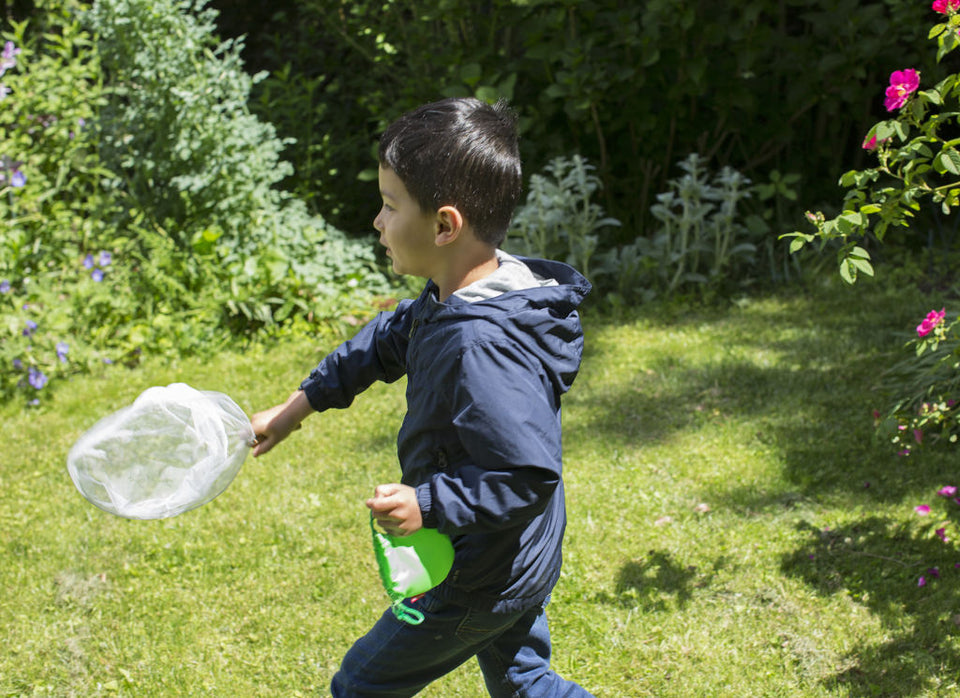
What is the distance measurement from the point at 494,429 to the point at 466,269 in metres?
0.38

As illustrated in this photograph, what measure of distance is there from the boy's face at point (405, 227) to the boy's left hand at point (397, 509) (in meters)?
0.42

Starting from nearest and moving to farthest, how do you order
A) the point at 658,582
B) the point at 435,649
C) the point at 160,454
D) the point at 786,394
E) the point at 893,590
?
1. the point at 435,649
2. the point at 160,454
3. the point at 893,590
4. the point at 658,582
5. the point at 786,394

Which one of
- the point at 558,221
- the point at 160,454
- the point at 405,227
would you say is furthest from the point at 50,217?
the point at 405,227

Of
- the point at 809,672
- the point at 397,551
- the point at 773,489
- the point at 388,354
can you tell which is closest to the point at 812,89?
the point at 773,489

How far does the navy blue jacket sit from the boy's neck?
42 mm

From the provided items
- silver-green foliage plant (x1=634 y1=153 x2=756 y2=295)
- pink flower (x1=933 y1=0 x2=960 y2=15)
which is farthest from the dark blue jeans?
silver-green foliage plant (x1=634 y1=153 x2=756 y2=295)

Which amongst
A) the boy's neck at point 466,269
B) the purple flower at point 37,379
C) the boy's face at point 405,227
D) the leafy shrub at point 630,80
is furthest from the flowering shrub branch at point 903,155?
the purple flower at point 37,379

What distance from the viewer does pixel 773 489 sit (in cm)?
328

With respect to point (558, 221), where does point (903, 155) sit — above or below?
above

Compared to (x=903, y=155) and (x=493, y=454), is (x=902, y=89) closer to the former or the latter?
(x=903, y=155)

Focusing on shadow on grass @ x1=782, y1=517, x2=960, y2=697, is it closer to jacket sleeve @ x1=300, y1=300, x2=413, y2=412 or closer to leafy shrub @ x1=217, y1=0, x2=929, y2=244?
jacket sleeve @ x1=300, y1=300, x2=413, y2=412

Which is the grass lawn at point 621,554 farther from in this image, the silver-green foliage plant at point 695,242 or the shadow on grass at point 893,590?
the silver-green foliage plant at point 695,242

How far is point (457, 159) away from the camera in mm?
1700

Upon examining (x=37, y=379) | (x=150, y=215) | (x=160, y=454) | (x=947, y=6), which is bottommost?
(x=37, y=379)
